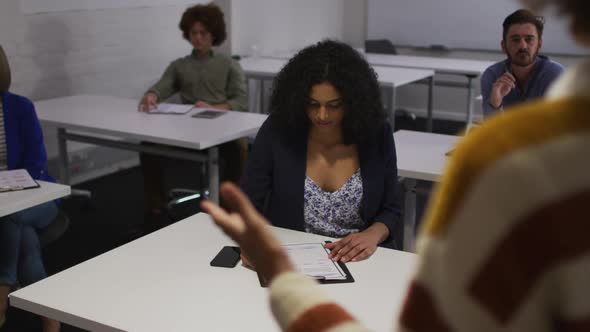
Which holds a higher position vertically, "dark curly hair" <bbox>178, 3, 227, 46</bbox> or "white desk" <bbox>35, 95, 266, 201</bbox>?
"dark curly hair" <bbox>178, 3, 227, 46</bbox>

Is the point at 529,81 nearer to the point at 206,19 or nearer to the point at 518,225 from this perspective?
the point at 206,19

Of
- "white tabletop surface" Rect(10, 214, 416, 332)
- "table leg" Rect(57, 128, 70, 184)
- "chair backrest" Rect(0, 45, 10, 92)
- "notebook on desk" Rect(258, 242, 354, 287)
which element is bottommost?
"table leg" Rect(57, 128, 70, 184)

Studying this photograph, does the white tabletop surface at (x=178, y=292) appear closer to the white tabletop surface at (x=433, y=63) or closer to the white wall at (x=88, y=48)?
the white wall at (x=88, y=48)

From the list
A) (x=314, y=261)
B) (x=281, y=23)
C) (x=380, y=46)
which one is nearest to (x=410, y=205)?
(x=314, y=261)

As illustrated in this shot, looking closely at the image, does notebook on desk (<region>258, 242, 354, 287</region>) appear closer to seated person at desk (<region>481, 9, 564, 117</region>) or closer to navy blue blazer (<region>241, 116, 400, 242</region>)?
navy blue blazer (<region>241, 116, 400, 242</region>)

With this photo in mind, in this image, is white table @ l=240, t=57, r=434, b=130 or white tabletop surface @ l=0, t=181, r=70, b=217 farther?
Result: white table @ l=240, t=57, r=434, b=130

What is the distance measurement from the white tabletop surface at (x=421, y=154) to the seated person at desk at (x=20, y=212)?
4.65 ft

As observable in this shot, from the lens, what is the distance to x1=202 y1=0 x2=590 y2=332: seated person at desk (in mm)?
480

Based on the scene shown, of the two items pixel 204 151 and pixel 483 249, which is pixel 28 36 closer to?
pixel 204 151

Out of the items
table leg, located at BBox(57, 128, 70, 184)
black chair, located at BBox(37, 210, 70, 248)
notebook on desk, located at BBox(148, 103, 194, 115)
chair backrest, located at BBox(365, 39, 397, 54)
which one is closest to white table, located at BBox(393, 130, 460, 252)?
notebook on desk, located at BBox(148, 103, 194, 115)

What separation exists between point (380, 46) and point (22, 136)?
4.47 m

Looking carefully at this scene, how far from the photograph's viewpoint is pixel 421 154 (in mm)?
3109

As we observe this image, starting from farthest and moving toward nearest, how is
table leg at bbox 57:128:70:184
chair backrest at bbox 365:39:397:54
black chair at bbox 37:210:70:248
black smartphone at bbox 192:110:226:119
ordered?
chair backrest at bbox 365:39:397:54 → table leg at bbox 57:128:70:184 → black smartphone at bbox 192:110:226:119 → black chair at bbox 37:210:70:248

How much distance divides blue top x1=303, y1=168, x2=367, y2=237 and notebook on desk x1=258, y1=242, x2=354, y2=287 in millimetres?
261
